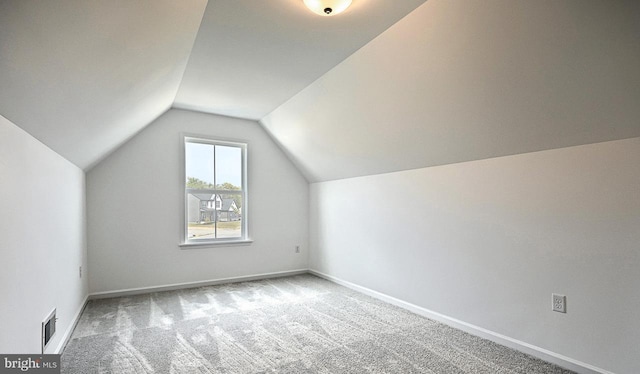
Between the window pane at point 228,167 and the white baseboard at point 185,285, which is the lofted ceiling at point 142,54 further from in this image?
the white baseboard at point 185,285

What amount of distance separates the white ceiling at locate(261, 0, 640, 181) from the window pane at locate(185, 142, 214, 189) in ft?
6.76

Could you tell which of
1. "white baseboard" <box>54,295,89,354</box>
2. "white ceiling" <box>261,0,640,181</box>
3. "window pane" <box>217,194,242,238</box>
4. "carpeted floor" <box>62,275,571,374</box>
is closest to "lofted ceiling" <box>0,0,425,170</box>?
"white ceiling" <box>261,0,640,181</box>

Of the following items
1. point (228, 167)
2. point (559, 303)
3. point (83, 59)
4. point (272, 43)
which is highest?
point (272, 43)

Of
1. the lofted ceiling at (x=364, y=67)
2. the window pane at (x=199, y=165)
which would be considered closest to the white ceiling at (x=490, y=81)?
the lofted ceiling at (x=364, y=67)

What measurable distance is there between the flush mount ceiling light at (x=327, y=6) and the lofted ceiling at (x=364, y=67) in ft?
0.41

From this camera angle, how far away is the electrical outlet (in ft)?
7.49

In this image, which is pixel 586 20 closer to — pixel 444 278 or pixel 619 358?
pixel 619 358

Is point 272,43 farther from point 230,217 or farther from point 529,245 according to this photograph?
point 230,217

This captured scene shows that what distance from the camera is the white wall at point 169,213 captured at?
4047mm

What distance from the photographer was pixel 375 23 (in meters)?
2.22

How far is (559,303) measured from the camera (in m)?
2.31

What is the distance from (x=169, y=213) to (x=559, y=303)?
169 inches

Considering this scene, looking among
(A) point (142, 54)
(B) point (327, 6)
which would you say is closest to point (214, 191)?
(A) point (142, 54)

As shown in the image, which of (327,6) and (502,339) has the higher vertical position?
(327,6)
